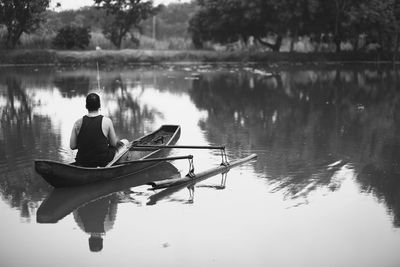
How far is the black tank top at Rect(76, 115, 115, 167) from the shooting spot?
7.98 metres

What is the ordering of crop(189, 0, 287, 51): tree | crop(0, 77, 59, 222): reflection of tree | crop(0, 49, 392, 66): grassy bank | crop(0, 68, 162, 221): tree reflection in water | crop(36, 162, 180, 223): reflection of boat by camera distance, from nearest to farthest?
crop(36, 162, 180, 223): reflection of boat, crop(0, 77, 59, 222): reflection of tree, crop(0, 68, 162, 221): tree reflection in water, crop(0, 49, 392, 66): grassy bank, crop(189, 0, 287, 51): tree

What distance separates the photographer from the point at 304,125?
13.8 meters

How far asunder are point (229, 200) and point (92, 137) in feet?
6.61

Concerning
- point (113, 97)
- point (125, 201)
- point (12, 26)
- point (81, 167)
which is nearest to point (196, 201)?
point (125, 201)

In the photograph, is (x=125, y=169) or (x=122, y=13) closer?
(x=125, y=169)

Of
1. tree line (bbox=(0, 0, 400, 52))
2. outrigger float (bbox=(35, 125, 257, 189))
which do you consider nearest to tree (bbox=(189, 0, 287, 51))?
tree line (bbox=(0, 0, 400, 52))

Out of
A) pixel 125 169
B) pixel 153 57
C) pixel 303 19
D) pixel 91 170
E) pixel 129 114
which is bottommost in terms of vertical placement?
pixel 129 114

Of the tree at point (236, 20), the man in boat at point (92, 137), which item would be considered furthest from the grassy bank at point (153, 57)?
the man in boat at point (92, 137)

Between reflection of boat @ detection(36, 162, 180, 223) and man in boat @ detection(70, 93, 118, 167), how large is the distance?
36 centimetres

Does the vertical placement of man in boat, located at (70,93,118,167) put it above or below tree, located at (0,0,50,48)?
below

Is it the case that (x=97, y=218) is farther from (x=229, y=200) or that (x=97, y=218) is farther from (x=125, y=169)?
(x=229, y=200)

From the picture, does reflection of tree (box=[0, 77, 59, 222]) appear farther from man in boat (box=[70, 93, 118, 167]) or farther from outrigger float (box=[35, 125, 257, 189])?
man in boat (box=[70, 93, 118, 167])

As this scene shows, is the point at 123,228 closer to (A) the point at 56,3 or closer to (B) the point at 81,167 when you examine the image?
(B) the point at 81,167

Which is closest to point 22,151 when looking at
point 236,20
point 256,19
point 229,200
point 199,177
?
point 199,177
